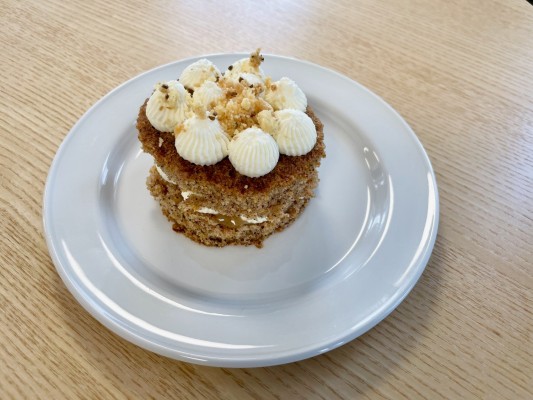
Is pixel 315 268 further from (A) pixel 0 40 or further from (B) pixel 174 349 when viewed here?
(A) pixel 0 40

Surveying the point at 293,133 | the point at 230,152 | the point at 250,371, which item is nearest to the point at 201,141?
the point at 230,152

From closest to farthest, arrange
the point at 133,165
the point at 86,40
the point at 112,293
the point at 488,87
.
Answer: the point at 112,293 < the point at 133,165 < the point at 488,87 < the point at 86,40

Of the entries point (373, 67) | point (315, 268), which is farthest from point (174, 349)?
point (373, 67)

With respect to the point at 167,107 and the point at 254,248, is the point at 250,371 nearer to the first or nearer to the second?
the point at 254,248

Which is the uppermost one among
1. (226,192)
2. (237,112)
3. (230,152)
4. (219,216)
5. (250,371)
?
(237,112)

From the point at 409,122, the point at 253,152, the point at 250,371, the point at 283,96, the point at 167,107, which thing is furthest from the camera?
the point at 409,122

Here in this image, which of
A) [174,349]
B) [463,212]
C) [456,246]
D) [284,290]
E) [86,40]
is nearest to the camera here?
[174,349]

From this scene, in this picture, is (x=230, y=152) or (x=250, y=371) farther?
(x=230, y=152)

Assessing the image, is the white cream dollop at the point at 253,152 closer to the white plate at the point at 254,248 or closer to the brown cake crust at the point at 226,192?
the brown cake crust at the point at 226,192
